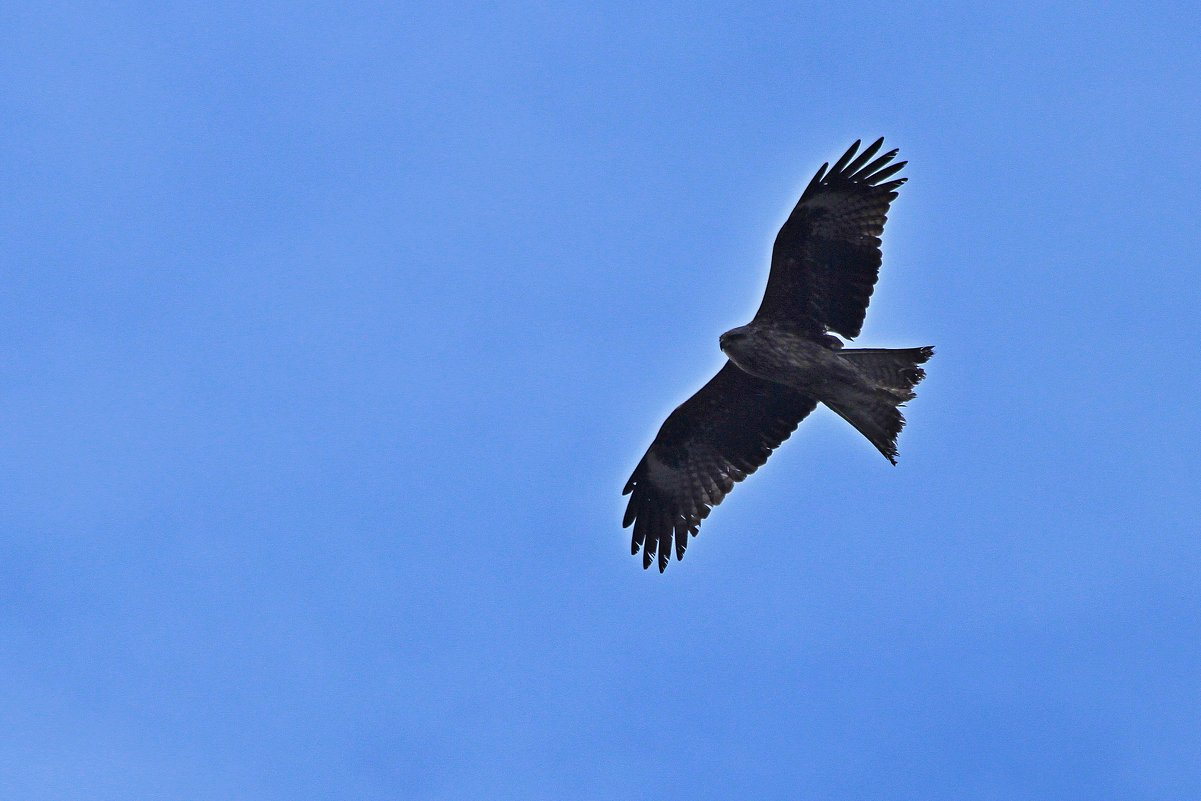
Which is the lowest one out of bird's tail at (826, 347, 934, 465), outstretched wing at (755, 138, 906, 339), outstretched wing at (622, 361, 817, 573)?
bird's tail at (826, 347, 934, 465)

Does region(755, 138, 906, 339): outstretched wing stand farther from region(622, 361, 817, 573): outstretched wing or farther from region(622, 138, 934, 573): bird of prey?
region(622, 361, 817, 573): outstretched wing

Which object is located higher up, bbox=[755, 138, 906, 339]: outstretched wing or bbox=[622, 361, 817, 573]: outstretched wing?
bbox=[755, 138, 906, 339]: outstretched wing

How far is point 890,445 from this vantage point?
13.1m

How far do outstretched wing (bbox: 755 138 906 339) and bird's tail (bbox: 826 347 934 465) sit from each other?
1.51 ft

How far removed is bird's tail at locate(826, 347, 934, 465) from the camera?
12898 millimetres

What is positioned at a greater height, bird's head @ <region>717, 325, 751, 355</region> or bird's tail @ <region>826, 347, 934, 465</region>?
bird's head @ <region>717, 325, 751, 355</region>

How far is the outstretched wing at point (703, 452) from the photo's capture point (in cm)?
1401

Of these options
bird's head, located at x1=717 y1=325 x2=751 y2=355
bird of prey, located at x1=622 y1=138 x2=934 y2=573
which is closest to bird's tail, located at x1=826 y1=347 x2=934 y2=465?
bird of prey, located at x1=622 y1=138 x2=934 y2=573

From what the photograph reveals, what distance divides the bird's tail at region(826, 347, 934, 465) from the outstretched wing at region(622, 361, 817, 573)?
0.92 metres

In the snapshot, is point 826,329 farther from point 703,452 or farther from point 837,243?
point 703,452

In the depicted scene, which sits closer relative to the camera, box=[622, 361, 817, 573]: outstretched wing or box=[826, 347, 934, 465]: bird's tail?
box=[826, 347, 934, 465]: bird's tail

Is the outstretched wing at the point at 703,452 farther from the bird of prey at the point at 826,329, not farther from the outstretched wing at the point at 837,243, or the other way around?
the outstretched wing at the point at 837,243

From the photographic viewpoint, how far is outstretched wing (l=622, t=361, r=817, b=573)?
1401cm

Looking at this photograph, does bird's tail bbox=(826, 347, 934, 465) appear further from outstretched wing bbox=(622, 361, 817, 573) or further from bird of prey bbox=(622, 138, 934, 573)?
outstretched wing bbox=(622, 361, 817, 573)
